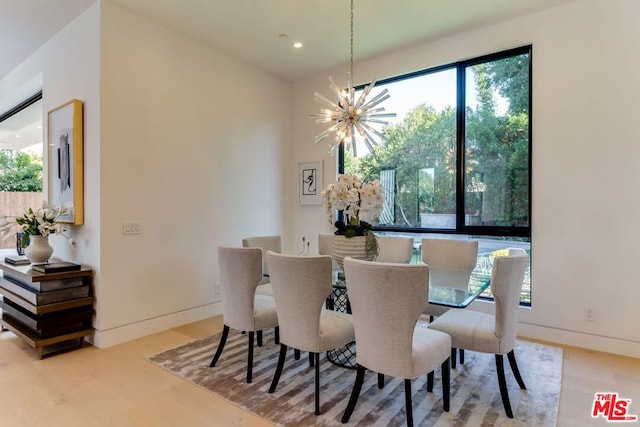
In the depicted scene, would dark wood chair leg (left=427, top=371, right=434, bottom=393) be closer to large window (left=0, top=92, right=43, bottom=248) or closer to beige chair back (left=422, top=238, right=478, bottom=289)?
beige chair back (left=422, top=238, right=478, bottom=289)

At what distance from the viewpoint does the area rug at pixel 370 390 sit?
6.78 feet

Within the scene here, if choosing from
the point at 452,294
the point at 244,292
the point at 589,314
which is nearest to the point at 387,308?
the point at 452,294

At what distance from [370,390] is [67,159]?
140 inches

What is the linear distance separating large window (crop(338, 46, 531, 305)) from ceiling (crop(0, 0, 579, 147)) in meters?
0.50

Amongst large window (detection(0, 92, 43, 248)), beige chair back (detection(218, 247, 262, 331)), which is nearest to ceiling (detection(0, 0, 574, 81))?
large window (detection(0, 92, 43, 248))

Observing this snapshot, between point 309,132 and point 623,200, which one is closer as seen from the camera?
point 623,200

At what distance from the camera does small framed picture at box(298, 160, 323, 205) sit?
192 inches

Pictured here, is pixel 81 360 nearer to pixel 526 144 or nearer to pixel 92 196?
pixel 92 196

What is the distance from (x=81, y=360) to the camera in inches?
113

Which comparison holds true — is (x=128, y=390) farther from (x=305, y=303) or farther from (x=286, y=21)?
(x=286, y=21)

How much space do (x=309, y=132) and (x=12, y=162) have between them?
5245mm

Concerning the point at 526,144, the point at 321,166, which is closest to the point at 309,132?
the point at 321,166

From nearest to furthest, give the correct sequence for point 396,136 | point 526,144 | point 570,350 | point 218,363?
point 218,363
point 570,350
point 526,144
point 396,136

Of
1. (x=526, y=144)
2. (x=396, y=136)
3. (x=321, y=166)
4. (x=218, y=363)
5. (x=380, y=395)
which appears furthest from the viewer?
(x=321, y=166)
